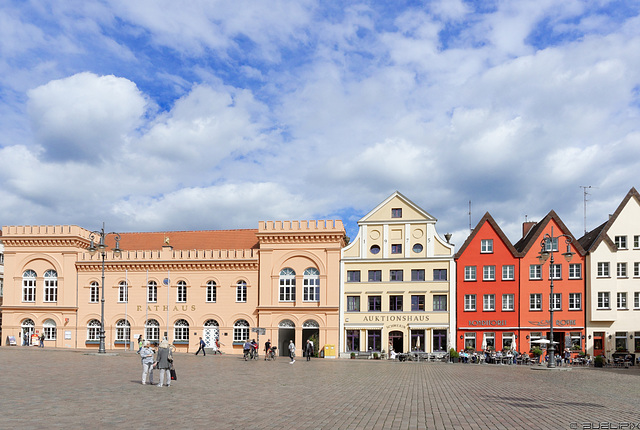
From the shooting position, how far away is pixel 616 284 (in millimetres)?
51969

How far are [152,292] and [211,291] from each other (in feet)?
18.2

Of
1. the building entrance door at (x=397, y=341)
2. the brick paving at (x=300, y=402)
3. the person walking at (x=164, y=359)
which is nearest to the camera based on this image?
A: the brick paving at (x=300, y=402)

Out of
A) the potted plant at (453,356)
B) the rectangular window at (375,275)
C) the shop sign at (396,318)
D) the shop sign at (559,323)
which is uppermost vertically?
the rectangular window at (375,275)

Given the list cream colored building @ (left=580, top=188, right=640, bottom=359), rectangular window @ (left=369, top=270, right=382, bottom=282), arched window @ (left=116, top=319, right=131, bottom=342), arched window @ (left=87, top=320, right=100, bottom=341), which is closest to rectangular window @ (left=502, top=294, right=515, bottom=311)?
cream colored building @ (left=580, top=188, right=640, bottom=359)

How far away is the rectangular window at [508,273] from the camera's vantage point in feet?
175

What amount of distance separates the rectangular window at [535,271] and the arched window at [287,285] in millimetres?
20270

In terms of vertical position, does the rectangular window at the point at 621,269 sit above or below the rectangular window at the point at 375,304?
above

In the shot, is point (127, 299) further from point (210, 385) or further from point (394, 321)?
point (210, 385)

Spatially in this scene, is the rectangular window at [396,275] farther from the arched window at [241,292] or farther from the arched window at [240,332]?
the arched window at [240,332]

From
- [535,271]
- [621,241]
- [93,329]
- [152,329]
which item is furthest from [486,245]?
[93,329]

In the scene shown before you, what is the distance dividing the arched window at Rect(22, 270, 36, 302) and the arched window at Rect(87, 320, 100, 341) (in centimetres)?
595

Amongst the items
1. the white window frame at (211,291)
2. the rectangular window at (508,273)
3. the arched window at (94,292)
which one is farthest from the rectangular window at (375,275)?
the arched window at (94,292)

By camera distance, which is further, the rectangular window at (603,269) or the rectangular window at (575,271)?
the rectangular window at (575,271)

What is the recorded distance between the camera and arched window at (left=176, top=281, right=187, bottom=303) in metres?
56.9
